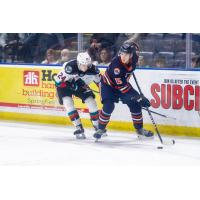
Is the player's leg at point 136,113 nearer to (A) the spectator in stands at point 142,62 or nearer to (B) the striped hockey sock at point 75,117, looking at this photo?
(A) the spectator in stands at point 142,62

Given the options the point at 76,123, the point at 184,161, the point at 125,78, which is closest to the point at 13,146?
the point at 76,123

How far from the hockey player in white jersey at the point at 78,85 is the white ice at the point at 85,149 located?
23 centimetres

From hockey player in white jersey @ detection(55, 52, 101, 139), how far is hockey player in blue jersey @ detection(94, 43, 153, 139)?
7.6 inches

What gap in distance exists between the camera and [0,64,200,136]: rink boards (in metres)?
9.55

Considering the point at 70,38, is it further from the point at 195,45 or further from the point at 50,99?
the point at 195,45

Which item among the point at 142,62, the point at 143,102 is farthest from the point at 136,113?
the point at 142,62

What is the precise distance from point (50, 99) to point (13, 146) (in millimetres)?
1390

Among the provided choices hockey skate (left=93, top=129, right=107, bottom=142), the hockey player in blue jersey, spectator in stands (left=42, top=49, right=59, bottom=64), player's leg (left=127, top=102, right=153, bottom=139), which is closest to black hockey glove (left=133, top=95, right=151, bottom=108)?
the hockey player in blue jersey

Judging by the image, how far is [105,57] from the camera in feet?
33.3

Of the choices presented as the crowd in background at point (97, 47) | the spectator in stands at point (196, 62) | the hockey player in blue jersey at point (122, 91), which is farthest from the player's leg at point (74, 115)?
the spectator in stands at point (196, 62)

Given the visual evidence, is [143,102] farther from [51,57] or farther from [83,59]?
[51,57]

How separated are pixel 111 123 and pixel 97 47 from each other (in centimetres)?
99

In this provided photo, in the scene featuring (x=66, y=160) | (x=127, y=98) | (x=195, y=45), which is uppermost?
(x=195, y=45)

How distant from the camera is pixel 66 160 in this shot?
864 cm
